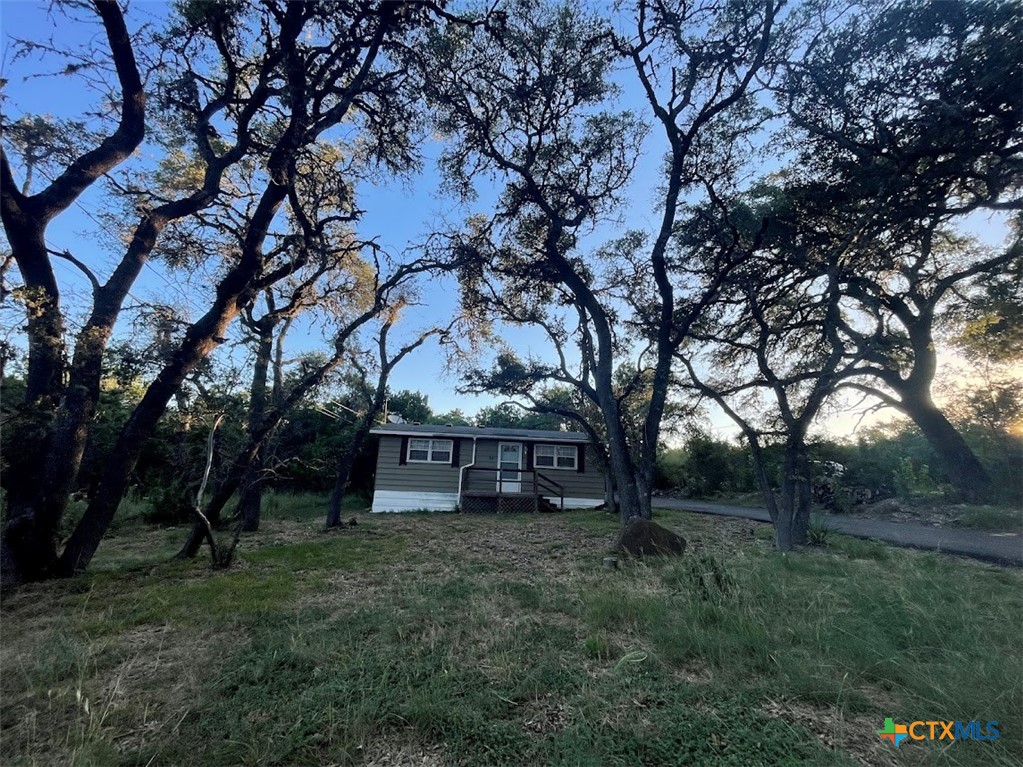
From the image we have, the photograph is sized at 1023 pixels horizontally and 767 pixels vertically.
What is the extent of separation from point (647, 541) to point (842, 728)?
4.11m

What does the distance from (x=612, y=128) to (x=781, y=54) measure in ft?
9.13

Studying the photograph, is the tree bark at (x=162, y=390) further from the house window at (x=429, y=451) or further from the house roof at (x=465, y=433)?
the house window at (x=429, y=451)

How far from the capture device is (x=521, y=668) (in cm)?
280

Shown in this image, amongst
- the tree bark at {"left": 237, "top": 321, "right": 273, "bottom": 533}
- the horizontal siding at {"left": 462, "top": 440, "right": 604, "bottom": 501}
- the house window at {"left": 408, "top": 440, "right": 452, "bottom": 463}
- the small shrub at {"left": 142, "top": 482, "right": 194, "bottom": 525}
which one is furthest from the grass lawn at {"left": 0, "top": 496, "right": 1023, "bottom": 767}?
the horizontal siding at {"left": 462, "top": 440, "right": 604, "bottom": 501}

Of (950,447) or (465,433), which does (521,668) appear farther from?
(950,447)

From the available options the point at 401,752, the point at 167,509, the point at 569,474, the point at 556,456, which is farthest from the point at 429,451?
the point at 401,752

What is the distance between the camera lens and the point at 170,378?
573 cm

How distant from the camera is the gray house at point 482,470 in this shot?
52.7 ft

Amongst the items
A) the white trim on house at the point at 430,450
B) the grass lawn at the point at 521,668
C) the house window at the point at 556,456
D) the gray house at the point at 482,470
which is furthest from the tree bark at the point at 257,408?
the house window at the point at 556,456

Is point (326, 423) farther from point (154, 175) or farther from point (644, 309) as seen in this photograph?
point (644, 309)

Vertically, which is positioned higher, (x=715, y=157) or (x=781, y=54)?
(x=781, y=54)

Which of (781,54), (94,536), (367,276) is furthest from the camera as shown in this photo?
(367,276)

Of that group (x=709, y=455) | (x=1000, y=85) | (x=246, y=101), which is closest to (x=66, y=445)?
(x=246, y=101)

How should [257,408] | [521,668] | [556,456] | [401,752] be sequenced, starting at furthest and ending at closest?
[556,456]
[257,408]
[521,668]
[401,752]
